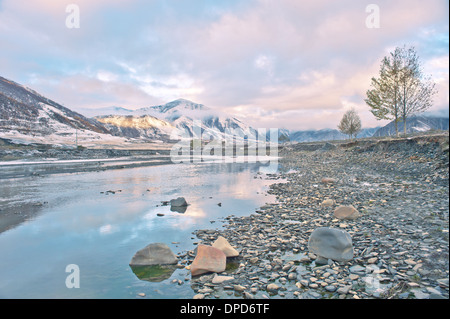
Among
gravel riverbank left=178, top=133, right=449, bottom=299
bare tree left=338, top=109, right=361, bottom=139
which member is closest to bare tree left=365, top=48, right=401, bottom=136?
gravel riverbank left=178, top=133, right=449, bottom=299

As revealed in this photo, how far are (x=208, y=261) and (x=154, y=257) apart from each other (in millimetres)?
2362

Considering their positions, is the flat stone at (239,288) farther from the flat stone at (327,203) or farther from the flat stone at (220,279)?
the flat stone at (327,203)

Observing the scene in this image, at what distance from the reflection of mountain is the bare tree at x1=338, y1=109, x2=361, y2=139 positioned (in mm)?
99903

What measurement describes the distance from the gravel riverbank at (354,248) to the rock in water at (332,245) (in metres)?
0.24

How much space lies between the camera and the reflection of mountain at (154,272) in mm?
8734

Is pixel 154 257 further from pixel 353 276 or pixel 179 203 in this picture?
pixel 179 203

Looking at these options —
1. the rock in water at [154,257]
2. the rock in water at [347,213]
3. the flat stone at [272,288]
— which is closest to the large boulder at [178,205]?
the rock in water at [154,257]

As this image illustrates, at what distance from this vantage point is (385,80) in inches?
1698

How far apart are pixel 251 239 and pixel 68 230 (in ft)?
35.4

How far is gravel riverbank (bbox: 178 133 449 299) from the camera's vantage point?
22.9ft

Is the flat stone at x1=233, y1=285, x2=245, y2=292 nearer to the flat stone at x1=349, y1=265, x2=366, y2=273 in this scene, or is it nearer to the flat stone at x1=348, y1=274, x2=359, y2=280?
the flat stone at x1=348, y1=274, x2=359, y2=280

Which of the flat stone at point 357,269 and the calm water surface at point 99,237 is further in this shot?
the calm water surface at point 99,237

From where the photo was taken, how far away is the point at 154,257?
32.1 feet
